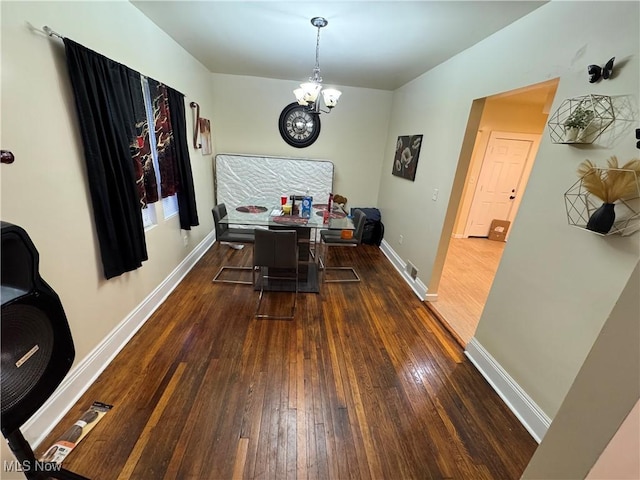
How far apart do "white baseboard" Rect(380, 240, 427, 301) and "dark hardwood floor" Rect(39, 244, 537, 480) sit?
527mm

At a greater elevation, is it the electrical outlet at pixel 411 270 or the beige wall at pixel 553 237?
the beige wall at pixel 553 237

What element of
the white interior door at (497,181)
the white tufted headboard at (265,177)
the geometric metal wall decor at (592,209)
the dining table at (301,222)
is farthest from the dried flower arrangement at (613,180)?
the white interior door at (497,181)

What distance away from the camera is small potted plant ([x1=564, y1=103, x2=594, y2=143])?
1307mm

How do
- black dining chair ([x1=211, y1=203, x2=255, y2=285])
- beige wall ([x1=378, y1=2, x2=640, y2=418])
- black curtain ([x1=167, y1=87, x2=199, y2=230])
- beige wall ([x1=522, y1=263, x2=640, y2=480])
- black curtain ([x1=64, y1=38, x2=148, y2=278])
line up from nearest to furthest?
1. beige wall ([x1=522, y1=263, x2=640, y2=480])
2. beige wall ([x1=378, y1=2, x2=640, y2=418])
3. black curtain ([x1=64, y1=38, x2=148, y2=278])
4. black curtain ([x1=167, y1=87, x2=199, y2=230])
5. black dining chair ([x1=211, y1=203, x2=255, y2=285])

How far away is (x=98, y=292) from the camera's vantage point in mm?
1742

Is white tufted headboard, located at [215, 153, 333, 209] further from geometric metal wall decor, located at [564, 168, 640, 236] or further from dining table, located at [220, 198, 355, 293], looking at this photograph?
geometric metal wall decor, located at [564, 168, 640, 236]

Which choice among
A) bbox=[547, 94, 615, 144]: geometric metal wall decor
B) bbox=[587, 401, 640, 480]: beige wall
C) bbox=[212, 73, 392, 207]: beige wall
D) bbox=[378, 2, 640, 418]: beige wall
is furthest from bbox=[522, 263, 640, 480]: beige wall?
bbox=[212, 73, 392, 207]: beige wall

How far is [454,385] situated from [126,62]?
11.0 feet

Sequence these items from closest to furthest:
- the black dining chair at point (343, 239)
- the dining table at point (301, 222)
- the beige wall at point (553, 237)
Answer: the beige wall at point (553, 237), the dining table at point (301, 222), the black dining chair at point (343, 239)

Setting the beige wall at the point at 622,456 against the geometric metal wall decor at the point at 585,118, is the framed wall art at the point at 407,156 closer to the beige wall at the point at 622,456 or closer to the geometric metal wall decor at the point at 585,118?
the geometric metal wall decor at the point at 585,118

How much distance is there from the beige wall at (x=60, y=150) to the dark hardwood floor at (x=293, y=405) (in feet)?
1.32

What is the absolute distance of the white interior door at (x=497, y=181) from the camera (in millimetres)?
4664

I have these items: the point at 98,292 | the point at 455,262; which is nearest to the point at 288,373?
the point at 98,292

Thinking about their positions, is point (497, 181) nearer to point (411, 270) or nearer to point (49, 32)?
point (411, 270)
